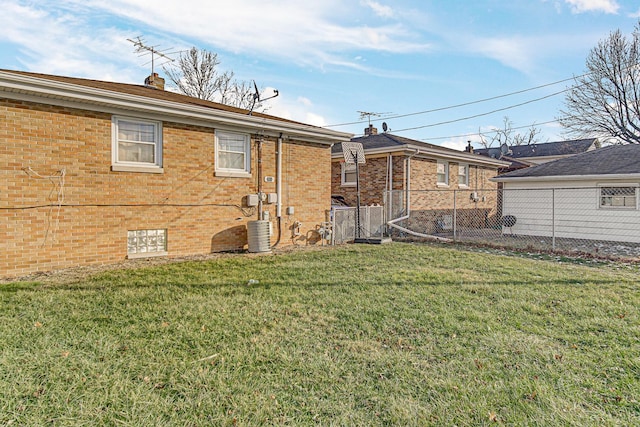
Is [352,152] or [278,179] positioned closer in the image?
[278,179]

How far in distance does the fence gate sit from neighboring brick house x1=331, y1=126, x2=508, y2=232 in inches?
43.3

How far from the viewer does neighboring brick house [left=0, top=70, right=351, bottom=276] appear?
21.6 feet

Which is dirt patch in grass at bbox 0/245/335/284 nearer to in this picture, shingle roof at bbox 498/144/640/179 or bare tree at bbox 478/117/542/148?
shingle roof at bbox 498/144/640/179

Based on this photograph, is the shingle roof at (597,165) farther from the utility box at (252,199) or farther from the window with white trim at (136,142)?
the window with white trim at (136,142)

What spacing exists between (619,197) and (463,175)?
5.86 metres

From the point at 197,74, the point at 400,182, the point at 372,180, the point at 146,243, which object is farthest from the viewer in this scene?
the point at 197,74

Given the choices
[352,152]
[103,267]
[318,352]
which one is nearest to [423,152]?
[352,152]

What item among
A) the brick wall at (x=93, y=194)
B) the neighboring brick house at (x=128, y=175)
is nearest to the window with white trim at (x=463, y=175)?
the neighboring brick house at (x=128, y=175)

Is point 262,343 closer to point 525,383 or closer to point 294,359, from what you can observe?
point 294,359

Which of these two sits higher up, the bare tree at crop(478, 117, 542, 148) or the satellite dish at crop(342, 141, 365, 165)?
the bare tree at crop(478, 117, 542, 148)

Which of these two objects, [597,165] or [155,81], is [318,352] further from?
[597,165]

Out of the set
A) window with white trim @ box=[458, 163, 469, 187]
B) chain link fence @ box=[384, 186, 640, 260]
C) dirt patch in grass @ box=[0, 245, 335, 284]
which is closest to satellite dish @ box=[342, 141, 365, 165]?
chain link fence @ box=[384, 186, 640, 260]

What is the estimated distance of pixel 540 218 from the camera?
14695mm

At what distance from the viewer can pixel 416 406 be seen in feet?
8.71
